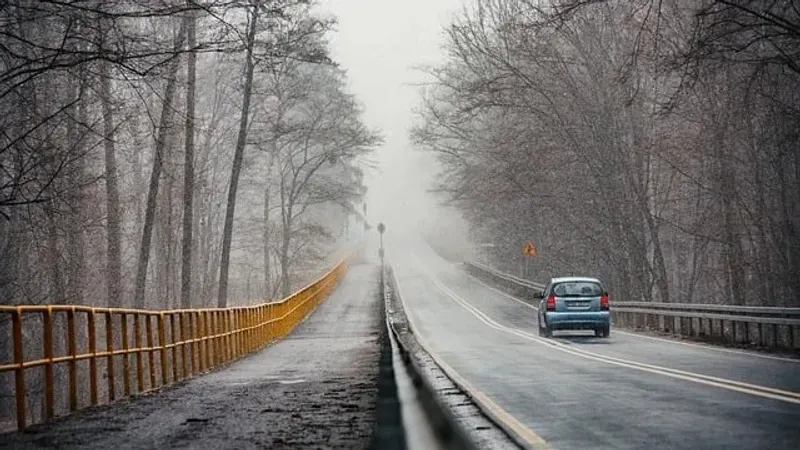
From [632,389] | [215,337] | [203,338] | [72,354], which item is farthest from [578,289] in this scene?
[72,354]

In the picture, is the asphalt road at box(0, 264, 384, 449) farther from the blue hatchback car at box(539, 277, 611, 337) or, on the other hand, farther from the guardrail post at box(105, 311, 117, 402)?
the blue hatchback car at box(539, 277, 611, 337)

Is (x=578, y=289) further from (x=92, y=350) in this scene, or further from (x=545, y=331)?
(x=92, y=350)

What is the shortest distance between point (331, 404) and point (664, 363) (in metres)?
8.54

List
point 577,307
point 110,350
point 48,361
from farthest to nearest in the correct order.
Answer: point 577,307 → point 110,350 → point 48,361

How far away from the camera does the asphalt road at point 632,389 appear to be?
9.99 m

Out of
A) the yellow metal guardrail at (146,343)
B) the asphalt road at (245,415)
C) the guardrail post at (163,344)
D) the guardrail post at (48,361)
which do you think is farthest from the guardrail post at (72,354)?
the guardrail post at (163,344)

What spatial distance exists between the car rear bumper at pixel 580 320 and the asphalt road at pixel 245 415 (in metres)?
10.1

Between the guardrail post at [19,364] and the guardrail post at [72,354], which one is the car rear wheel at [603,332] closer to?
the guardrail post at [72,354]

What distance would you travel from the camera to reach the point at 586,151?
144 ft

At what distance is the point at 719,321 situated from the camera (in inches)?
1194

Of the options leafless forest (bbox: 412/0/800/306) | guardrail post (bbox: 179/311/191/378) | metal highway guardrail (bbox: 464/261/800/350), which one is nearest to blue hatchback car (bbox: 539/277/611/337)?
metal highway guardrail (bbox: 464/261/800/350)

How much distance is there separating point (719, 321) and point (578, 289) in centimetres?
439

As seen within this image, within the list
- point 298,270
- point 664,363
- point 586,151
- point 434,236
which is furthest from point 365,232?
point 664,363

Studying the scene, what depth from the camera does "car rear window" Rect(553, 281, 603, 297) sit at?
1296 inches
